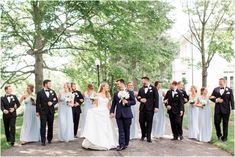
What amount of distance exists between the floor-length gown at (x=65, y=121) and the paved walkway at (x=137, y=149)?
0.28 metres

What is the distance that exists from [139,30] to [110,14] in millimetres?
3050

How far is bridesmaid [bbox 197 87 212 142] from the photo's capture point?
1392cm

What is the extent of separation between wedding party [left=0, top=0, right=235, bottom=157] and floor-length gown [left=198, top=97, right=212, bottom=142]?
0.03 m

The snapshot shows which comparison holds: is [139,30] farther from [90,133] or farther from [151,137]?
[90,133]

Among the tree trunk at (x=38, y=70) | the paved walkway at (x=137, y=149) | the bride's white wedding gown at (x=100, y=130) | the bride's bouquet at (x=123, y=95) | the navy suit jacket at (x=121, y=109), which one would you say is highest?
the tree trunk at (x=38, y=70)

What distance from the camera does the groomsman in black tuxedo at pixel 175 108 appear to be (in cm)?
1405

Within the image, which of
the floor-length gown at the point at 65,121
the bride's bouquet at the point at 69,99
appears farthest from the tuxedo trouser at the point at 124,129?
the bride's bouquet at the point at 69,99

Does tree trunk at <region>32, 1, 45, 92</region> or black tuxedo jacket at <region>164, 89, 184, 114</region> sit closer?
black tuxedo jacket at <region>164, 89, 184, 114</region>

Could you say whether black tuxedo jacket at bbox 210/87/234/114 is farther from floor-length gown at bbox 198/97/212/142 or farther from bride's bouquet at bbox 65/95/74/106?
bride's bouquet at bbox 65/95/74/106

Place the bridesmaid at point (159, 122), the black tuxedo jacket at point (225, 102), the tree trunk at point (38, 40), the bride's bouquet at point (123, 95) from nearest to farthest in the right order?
the bride's bouquet at point (123, 95) < the black tuxedo jacket at point (225, 102) < the bridesmaid at point (159, 122) < the tree trunk at point (38, 40)

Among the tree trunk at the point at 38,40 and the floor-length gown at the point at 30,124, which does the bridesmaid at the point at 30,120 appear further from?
the tree trunk at the point at 38,40

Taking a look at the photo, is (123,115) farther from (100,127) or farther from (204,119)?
(204,119)

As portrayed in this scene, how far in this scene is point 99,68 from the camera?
28188mm

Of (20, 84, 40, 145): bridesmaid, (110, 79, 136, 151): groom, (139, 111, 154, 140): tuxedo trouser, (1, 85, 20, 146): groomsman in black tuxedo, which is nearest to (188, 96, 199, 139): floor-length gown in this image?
(139, 111, 154, 140): tuxedo trouser
